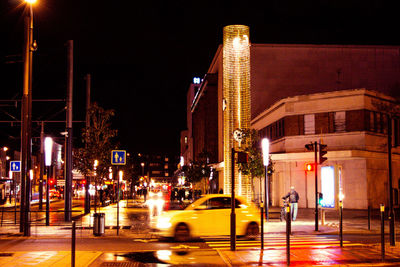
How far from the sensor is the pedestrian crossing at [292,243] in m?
15.0

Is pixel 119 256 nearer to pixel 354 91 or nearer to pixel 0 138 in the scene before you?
pixel 354 91

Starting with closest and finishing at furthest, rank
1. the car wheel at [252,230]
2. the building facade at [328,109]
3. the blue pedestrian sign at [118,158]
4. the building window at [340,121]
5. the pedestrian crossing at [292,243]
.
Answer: the pedestrian crossing at [292,243] < the car wheel at [252,230] < the blue pedestrian sign at [118,158] < the building facade at [328,109] < the building window at [340,121]

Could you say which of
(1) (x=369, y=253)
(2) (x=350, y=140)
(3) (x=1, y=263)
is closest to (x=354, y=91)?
(2) (x=350, y=140)

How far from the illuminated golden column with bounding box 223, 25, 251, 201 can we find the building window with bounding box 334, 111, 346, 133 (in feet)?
22.3

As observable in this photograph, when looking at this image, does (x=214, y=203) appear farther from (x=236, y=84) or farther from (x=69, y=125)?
(x=236, y=84)

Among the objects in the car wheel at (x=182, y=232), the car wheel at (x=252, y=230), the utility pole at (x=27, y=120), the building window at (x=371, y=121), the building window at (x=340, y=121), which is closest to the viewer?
the car wheel at (x=182, y=232)

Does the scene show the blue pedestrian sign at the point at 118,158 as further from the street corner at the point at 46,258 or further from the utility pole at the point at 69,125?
the street corner at the point at 46,258

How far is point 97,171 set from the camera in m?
33.8

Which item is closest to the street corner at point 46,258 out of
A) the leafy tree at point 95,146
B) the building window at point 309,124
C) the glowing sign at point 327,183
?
the leafy tree at point 95,146

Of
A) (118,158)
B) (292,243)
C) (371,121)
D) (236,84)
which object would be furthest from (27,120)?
(371,121)

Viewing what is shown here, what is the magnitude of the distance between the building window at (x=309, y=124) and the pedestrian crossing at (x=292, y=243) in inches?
856

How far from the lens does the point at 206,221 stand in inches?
674

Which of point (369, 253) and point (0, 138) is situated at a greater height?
point (0, 138)

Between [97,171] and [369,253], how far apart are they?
23815 millimetres
